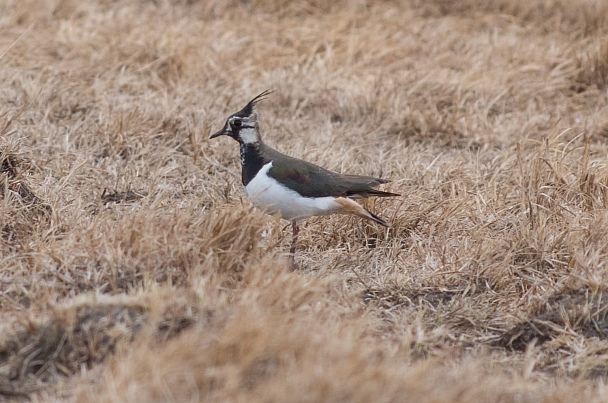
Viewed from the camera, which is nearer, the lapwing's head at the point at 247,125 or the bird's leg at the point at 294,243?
the bird's leg at the point at 294,243

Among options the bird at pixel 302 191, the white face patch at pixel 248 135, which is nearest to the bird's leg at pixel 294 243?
the bird at pixel 302 191

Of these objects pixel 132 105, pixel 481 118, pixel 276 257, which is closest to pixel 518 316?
pixel 276 257

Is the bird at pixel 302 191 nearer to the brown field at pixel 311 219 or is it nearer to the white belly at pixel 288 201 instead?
the white belly at pixel 288 201

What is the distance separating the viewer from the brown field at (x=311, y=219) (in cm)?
339

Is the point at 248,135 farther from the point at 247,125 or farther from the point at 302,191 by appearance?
the point at 302,191

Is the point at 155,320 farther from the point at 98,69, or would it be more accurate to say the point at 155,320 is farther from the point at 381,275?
the point at 98,69

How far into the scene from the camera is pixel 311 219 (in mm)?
5223

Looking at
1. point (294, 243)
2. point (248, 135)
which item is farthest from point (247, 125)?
point (294, 243)

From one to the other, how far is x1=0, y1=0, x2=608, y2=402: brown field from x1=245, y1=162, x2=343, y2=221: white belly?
0.15 metres

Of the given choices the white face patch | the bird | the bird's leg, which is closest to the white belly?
the bird

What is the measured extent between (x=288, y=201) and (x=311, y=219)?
566 mm

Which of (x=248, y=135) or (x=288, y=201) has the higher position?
(x=248, y=135)

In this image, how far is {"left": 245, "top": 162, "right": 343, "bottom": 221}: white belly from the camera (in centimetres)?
468

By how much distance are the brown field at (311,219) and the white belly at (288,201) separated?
0.49 ft
